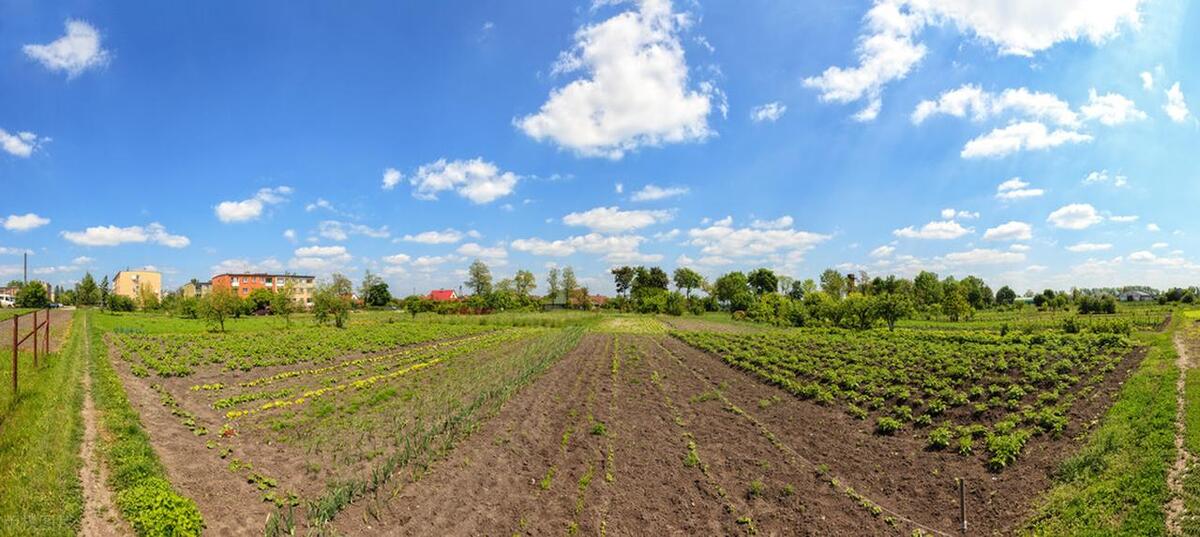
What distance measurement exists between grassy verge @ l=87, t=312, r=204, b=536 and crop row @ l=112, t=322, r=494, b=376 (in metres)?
11.4

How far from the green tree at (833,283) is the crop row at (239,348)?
241ft

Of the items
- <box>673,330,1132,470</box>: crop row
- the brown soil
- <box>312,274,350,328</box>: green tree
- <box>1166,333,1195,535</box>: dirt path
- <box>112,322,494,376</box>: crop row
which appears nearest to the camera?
<box>1166,333,1195,535</box>: dirt path

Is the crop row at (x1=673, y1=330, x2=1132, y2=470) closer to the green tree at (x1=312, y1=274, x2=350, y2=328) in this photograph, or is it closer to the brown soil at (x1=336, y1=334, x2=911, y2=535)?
the brown soil at (x1=336, y1=334, x2=911, y2=535)

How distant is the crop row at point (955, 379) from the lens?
1516cm

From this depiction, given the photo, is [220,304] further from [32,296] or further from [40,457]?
[32,296]

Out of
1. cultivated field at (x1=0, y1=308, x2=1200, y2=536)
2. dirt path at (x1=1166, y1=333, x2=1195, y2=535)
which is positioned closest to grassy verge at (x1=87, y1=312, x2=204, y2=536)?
cultivated field at (x1=0, y1=308, x2=1200, y2=536)

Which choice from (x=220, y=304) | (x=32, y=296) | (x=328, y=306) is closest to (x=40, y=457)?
(x=220, y=304)

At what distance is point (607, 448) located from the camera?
13.7 metres

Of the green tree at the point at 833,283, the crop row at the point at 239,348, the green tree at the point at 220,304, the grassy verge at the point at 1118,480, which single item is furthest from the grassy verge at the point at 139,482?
the green tree at the point at 833,283

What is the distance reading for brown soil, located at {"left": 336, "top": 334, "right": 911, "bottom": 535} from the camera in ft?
32.0

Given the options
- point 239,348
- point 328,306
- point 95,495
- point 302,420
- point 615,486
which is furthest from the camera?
point 328,306

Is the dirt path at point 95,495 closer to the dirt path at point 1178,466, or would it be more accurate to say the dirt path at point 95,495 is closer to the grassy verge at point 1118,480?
the grassy verge at point 1118,480

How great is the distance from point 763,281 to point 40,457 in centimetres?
12010

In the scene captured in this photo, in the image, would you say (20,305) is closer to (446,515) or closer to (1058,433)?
(446,515)
